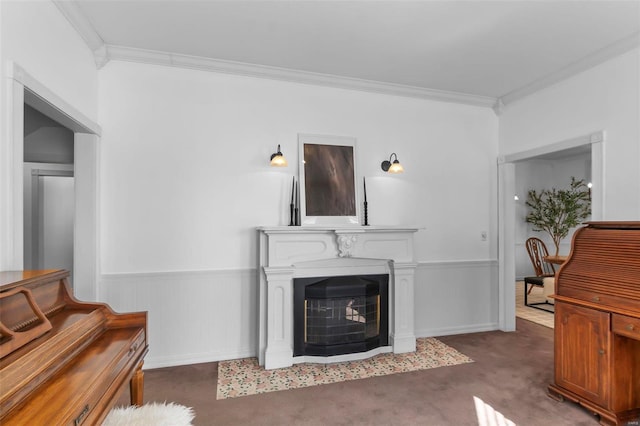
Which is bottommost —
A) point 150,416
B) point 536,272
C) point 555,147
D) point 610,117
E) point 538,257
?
point 150,416

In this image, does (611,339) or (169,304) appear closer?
(611,339)

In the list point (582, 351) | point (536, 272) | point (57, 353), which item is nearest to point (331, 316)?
point (582, 351)

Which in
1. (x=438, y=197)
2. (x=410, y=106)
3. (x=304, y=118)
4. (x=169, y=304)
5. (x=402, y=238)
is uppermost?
(x=410, y=106)

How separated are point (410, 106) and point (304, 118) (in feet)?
4.23

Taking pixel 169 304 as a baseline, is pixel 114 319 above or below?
above

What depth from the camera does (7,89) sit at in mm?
1695

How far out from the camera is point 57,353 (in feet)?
4.25

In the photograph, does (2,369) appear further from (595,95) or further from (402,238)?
(595,95)

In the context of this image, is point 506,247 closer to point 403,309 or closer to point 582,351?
point 403,309

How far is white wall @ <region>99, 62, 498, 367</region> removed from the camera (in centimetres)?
302

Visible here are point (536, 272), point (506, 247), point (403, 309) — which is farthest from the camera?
point (536, 272)

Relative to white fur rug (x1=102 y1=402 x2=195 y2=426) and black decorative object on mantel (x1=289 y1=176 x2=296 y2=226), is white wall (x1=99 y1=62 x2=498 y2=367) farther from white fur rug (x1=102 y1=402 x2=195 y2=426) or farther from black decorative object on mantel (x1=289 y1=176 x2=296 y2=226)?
white fur rug (x1=102 y1=402 x2=195 y2=426)

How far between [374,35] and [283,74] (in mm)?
1027

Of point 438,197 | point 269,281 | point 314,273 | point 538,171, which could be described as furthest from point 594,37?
point 538,171
